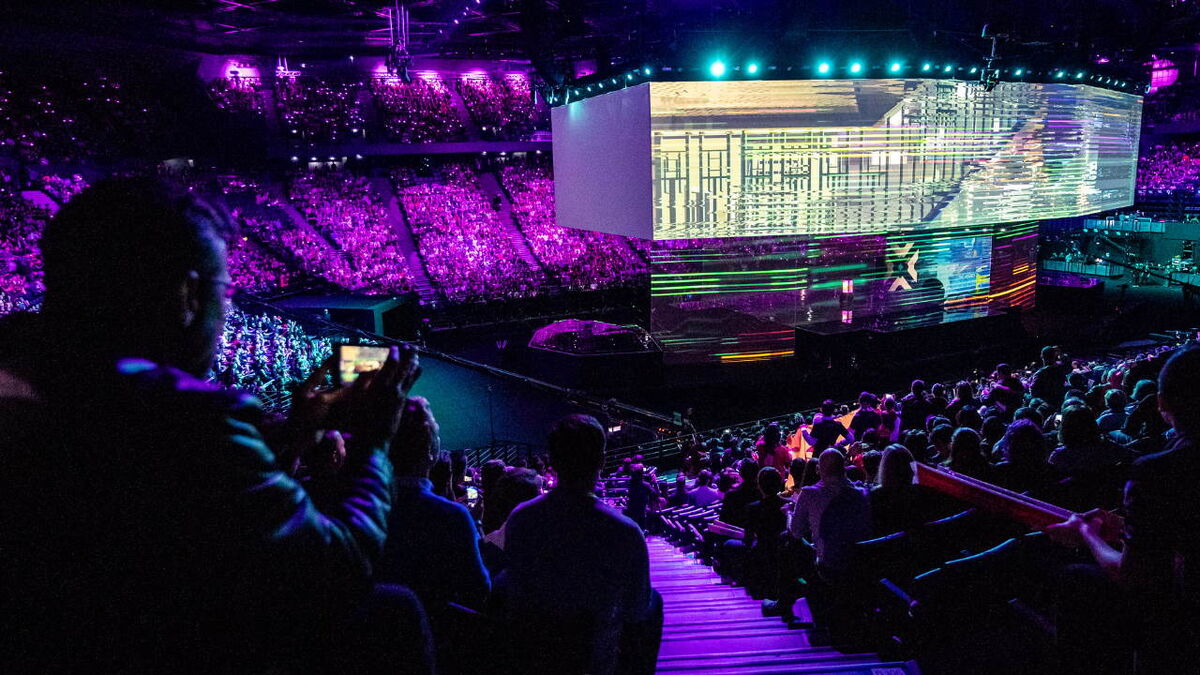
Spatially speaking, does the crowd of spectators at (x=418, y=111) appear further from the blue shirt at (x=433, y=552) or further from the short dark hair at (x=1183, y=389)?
the short dark hair at (x=1183, y=389)

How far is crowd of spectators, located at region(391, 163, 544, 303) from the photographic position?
19.7 metres

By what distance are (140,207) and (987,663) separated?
2996mm

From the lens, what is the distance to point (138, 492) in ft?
2.99

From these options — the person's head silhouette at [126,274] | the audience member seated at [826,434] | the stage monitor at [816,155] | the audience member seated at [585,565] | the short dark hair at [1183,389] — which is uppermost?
the stage monitor at [816,155]

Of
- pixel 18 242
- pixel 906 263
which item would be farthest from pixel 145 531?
pixel 18 242

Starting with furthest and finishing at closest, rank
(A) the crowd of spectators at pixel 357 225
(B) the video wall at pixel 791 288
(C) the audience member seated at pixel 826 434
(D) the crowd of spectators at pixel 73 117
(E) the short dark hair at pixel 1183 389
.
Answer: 1. (A) the crowd of spectators at pixel 357 225
2. (D) the crowd of spectators at pixel 73 117
3. (B) the video wall at pixel 791 288
4. (C) the audience member seated at pixel 826 434
5. (E) the short dark hair at pixel 1183 389

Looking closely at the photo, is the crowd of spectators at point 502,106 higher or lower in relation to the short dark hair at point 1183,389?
higher

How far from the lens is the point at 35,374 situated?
3.17ft

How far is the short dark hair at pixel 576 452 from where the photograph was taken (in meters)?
2.14

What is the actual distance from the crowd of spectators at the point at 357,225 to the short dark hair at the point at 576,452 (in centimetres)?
1734

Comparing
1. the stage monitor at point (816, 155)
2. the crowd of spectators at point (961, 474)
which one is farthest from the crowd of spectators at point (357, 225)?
the crowd of spectators at point (961, 474)

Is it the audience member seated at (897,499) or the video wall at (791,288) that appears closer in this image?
the audience member seated at (897,499)

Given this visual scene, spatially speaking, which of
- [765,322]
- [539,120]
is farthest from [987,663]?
[539,120]

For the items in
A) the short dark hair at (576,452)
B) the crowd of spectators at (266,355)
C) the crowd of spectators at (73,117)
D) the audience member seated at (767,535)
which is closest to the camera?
the short dark hair at (576,452)
